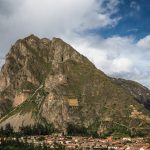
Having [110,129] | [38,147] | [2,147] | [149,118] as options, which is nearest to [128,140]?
[110,129]

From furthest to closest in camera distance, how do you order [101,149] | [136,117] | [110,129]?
[110,129]
[101,149]
[136,117]

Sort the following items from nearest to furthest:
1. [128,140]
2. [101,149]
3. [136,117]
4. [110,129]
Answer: [136,117] → [101,149] → [128,140] → [110,129]

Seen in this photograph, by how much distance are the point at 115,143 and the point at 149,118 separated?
147757 mm

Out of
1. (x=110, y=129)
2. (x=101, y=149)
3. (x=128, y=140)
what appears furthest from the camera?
(x=110, y=129)

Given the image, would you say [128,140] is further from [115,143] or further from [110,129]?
[110,129]

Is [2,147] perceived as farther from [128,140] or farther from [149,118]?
[149,118]

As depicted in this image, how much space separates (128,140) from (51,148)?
34.5 m

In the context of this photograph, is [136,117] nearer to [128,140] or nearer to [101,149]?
[101,149]

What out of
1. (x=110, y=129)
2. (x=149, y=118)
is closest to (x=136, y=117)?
(x=149, y=118)

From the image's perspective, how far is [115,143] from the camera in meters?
162

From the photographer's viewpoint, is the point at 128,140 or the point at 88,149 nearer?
the point at 88,149

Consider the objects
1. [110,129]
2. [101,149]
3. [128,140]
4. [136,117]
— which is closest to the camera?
[136,117]

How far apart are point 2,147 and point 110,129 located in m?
59.3

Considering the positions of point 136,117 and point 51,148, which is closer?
point 136,117
